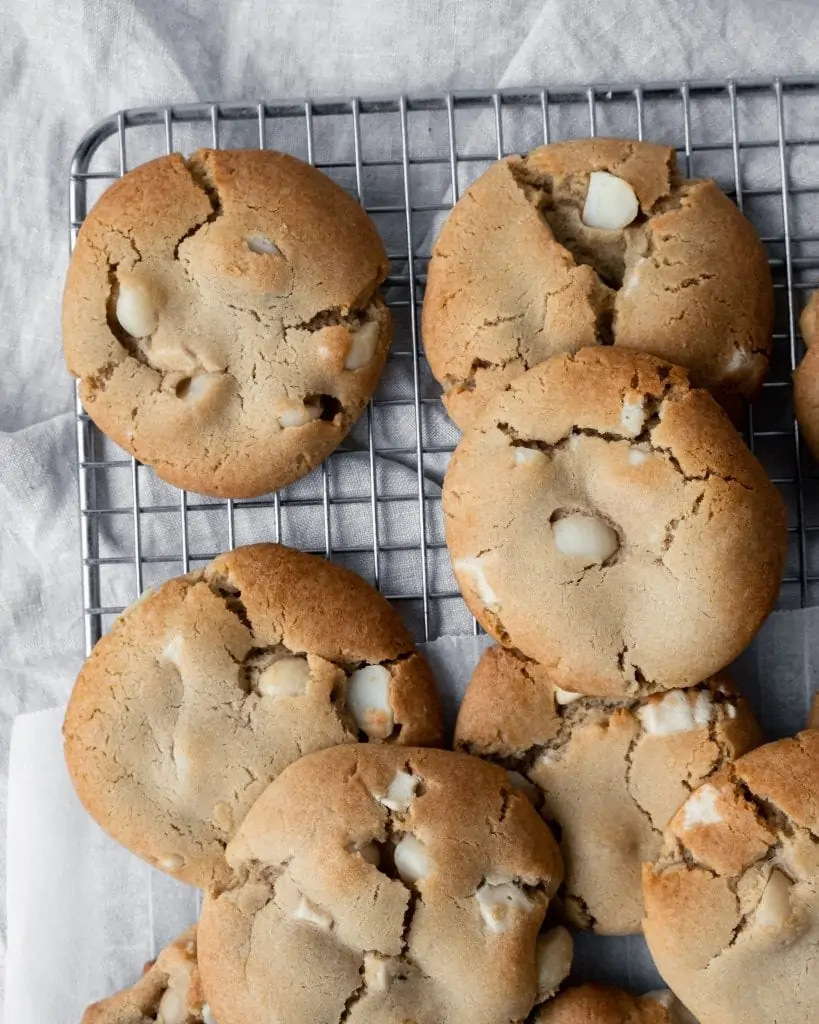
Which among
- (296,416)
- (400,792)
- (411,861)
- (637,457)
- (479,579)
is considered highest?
(296,416)

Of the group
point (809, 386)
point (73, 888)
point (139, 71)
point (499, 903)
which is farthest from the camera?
point (139, 71)

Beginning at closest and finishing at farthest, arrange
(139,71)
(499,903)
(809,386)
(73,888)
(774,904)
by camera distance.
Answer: (774,904)
(499,903)
(809,386)
(73,888)
(139,71)

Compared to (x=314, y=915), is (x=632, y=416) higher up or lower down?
higher up

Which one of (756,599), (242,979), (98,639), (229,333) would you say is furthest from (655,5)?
(242,979)

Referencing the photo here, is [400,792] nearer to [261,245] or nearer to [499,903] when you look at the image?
[499,903]

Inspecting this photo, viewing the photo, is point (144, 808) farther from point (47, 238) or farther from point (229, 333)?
point (47, 238)

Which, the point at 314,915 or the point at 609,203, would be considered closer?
the point at 314,915

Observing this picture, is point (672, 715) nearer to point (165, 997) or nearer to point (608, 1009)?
point (608, 1009)

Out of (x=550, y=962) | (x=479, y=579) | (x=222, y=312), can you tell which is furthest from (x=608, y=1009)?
(x=222, y=312)
